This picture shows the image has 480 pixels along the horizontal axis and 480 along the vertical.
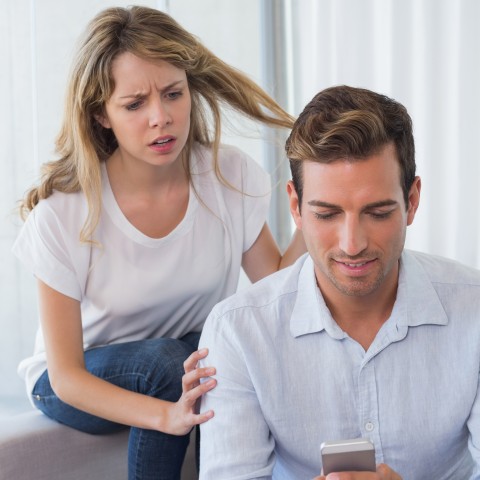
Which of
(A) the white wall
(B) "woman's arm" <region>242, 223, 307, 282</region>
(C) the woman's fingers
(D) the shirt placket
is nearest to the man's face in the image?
(D) the shirt placket

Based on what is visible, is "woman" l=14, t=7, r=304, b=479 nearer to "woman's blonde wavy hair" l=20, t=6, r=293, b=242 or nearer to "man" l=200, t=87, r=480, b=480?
"woman's blonde wavy hair" l=20, t=6, r=293, b=242

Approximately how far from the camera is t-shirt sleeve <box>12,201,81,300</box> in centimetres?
182

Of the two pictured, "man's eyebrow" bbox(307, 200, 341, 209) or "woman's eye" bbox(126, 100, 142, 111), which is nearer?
"man's eyebrow" bbox(307, 200, 341, 209)

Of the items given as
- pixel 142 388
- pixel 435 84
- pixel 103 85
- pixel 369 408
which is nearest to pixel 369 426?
pixel 369 408

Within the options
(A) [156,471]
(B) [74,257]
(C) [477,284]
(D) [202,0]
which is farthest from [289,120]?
(D) [202,0]

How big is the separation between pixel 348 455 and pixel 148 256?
842mm

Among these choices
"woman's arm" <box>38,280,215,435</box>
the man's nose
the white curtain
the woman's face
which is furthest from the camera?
the white curtain

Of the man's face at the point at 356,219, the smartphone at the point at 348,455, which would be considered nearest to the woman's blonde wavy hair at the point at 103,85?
the man's face at the point at 356,219

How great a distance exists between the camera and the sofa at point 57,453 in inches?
71.9

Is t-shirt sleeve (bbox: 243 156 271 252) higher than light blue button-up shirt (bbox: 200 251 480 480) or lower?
higher

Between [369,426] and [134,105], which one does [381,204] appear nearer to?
[369,426]

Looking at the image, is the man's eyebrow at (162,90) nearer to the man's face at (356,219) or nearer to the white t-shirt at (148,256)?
the white t-shirt at (148,256)

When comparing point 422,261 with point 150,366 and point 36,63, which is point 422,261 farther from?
point 36,63

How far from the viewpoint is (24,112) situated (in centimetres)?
308
